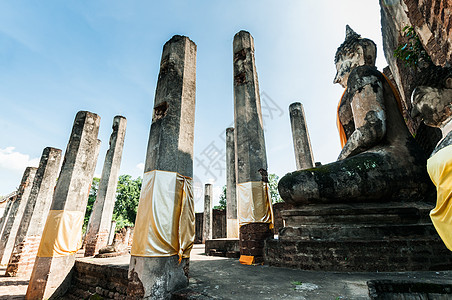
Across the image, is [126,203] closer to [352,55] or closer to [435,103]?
[352,55]

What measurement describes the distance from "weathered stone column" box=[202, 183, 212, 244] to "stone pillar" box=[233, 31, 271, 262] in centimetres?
1045

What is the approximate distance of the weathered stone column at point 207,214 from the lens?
14.2 meters

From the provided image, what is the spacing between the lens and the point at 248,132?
16.8 feet

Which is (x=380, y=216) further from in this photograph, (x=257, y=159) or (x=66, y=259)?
(x=66, y=259)

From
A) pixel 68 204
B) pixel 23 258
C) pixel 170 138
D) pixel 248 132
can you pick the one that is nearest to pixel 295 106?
pixel 248 132

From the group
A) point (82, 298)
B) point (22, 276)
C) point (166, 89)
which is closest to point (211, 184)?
point (22, 276)

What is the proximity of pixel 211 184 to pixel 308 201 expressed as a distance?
1231 cm

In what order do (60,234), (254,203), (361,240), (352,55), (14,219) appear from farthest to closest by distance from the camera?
(14,219) < (352,55) < (60,234) < (254,203) < (361,240)

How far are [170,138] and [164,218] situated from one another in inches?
49.2

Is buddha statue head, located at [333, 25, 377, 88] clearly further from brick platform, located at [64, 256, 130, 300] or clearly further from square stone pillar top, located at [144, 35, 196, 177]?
brick platform, located at [64, 256, 130, 300]

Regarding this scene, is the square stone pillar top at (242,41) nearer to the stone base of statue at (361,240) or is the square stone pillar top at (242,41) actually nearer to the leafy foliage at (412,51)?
the leafy foliage at (412,51)

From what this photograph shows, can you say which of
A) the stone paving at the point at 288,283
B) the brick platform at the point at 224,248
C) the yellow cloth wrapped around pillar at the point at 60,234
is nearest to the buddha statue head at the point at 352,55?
the stone paving at the point at 288,283

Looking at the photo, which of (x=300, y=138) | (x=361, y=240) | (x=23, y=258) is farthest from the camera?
(x=300, y=138)

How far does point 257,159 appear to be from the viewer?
4.85m
